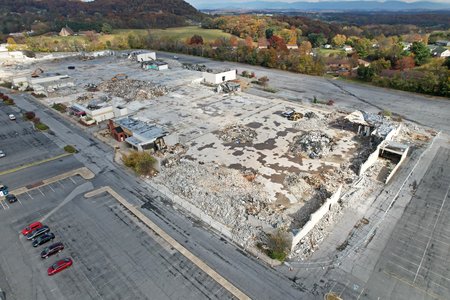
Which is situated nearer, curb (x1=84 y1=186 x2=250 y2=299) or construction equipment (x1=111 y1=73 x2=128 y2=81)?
curb (x1=84 y1=186 x2=250 y2=299)

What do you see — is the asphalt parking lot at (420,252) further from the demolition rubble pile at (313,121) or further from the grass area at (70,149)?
the grass area at (70,149)

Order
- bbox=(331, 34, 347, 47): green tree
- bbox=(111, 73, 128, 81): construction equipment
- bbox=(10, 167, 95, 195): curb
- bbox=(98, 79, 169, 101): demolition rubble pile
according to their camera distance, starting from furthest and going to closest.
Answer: bbox=(331, 34, 347, 47): green tree, bbox=(111, 73, 128, 81): construction equipment, bbox=(98, 79, 169, 101): demolition rubble pile, bbox=(10, 167, 95, 195): curb

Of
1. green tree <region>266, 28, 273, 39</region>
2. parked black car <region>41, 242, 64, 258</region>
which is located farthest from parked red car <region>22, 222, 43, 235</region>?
green tree <region>266, 28, 273, 39</region>

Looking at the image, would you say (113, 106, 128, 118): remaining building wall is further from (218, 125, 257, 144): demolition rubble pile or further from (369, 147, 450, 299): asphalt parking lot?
(369, 147, 450, 299): asphalt parking lot

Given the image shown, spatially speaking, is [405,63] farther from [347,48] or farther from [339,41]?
[339,41]

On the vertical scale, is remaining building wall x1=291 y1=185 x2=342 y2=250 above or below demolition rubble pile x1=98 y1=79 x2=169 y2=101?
below

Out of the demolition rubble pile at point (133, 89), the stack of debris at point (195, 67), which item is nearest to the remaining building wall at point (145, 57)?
the stack of debris at point (195, 67)
